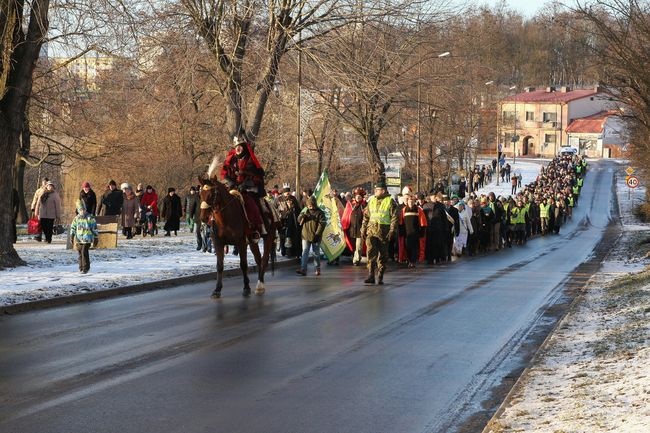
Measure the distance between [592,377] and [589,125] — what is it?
13849 centimetres

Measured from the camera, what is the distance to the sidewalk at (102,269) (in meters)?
17.1

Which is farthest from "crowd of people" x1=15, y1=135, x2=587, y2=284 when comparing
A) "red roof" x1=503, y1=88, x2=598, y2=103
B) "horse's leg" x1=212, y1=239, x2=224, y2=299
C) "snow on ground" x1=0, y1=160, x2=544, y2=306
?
"red roof" x1=503, y1=88, x2=598, y2=103

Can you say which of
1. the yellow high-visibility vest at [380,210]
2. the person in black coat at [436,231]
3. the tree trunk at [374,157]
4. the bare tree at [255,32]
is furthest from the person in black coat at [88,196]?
the tree trunk at [374,157]

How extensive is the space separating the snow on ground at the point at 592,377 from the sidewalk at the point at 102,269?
7.80m

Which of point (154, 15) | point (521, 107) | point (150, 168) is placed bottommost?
point (150, 168)

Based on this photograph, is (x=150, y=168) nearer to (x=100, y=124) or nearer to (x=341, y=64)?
(x=100, y=124)

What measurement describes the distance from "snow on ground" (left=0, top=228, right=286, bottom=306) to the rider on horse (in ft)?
7.77

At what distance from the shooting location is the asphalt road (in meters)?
8.70

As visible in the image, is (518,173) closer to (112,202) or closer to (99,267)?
(112,202)

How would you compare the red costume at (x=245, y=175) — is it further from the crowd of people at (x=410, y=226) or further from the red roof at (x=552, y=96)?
the red roof at (x=552, y=96)

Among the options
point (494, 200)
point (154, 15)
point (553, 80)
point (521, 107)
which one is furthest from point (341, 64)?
point (553, 80)

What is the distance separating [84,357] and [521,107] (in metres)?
139

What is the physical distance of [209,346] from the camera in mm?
12289

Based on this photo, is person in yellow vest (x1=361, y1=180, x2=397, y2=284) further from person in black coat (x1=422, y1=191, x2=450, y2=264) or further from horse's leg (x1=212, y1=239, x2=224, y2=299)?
person in black coat (x1=422, y1=191, x2=450, y2=264)
